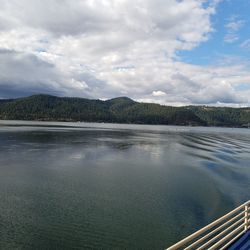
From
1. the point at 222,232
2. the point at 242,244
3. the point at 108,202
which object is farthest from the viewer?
the point at 108,202

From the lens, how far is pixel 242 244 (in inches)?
465

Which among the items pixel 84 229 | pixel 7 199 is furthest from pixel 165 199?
pixel 7 199

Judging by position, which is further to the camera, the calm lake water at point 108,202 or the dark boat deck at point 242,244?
the calm lake water at point 108,202

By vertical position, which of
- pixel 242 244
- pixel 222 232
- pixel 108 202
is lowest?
pixel 108 202

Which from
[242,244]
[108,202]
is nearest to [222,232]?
[242,244]

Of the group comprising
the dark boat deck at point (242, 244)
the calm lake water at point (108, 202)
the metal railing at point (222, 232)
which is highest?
the metal railing at point (222, 232)

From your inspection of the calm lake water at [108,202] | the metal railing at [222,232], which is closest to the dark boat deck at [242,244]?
the metal railing at [222,232]

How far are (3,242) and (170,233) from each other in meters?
11.4

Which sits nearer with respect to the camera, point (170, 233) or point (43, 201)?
point (170, 233)

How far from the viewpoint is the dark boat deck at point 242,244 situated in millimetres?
11531

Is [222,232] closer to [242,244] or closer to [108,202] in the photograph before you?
[242,244]

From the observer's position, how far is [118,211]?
2314cm

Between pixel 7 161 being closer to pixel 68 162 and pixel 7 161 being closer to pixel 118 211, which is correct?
pixel 68 162

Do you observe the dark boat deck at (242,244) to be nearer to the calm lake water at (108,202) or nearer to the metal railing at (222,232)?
the metal railing at (222,232)
